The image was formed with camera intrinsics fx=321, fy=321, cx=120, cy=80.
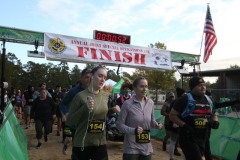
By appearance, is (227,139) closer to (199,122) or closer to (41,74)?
(199,122)

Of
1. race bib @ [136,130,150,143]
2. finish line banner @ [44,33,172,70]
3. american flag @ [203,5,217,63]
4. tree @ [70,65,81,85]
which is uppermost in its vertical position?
tree @ [70,65,81,85]

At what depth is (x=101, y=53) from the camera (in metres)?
15.3

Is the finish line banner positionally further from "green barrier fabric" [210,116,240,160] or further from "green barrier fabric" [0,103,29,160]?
"green barrier fabric" [0,103,29,160]

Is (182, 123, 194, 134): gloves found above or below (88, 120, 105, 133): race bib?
below

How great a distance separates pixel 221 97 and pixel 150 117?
58.5ft

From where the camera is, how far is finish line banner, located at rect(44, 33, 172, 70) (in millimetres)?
14211

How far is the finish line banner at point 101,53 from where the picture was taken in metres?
14.2

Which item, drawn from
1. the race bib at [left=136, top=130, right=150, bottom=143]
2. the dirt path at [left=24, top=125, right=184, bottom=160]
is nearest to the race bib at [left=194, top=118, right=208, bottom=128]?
the race bib at [left=136, top=130, right=150, bottom=143]

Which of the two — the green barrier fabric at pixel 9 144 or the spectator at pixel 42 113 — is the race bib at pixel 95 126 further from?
the spectator at pixel 42 113

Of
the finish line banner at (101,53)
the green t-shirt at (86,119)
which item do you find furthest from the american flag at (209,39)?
the green t-shirt at (86,119)

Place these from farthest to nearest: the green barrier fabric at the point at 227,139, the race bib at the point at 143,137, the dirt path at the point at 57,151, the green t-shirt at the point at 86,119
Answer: the dirt path at the point at 57,151 → the green barrier fabric at the point at 227,139 → the race bib at the point at 143,137 → the green t-shirt at the point at 86,119

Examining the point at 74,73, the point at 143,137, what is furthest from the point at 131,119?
the point at 74,73

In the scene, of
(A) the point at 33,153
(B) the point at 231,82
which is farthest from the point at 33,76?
(A) the point at 33,153

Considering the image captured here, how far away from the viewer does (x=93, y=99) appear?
4.08 meters
